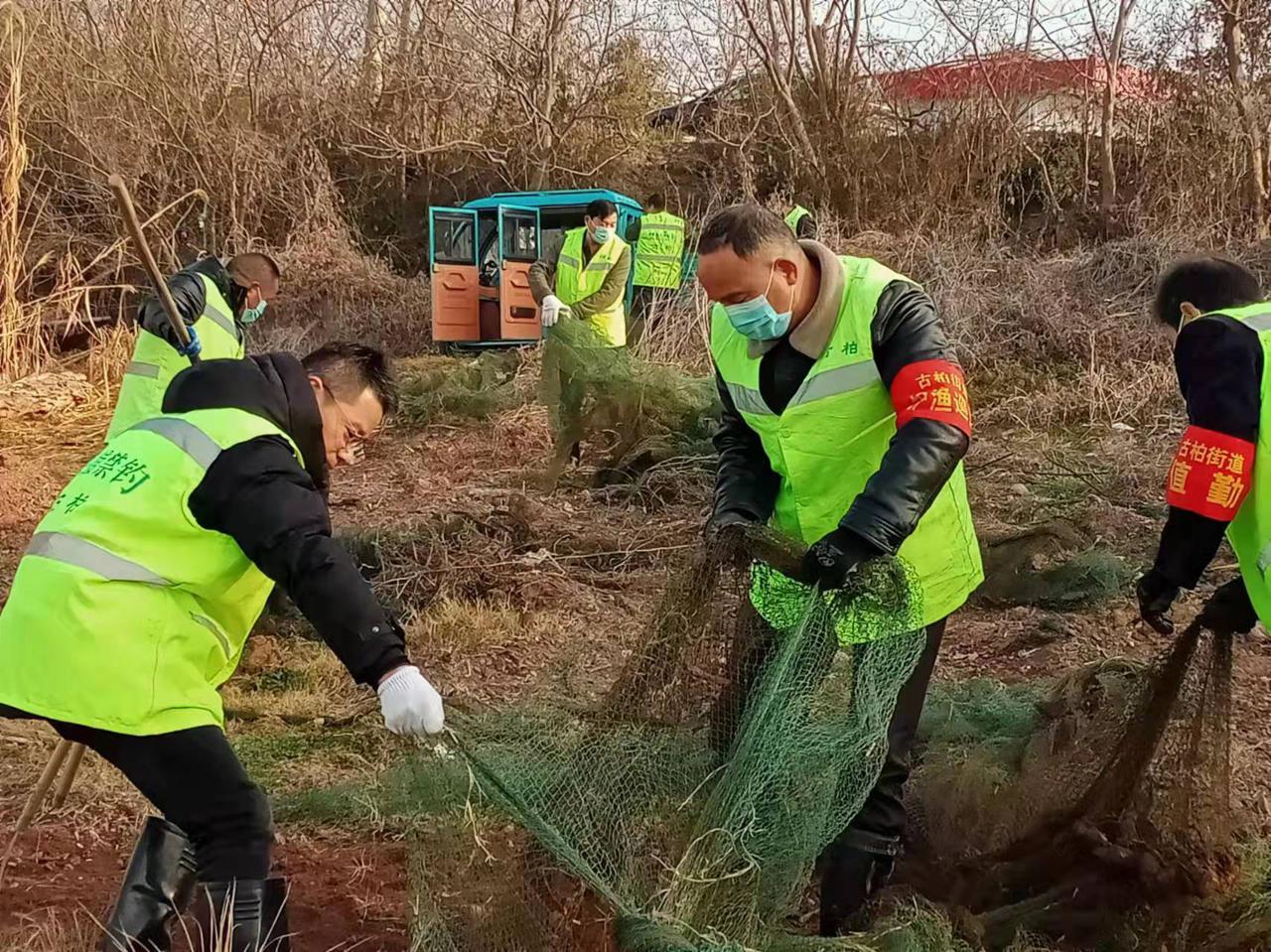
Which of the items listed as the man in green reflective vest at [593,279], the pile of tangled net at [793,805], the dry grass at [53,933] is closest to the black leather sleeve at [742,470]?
the pile of tangled net at [793,805]

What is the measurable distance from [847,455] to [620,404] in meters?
4.31

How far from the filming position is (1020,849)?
2.84 m

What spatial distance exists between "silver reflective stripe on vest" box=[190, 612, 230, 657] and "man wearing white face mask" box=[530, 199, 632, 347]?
612 cm

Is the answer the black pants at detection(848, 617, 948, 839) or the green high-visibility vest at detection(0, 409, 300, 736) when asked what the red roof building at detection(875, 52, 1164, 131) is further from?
the green high-visibility vest at detection(0, 409, 300, 736)

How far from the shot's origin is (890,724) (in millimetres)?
2662

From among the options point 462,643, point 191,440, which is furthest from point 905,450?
point 462,643

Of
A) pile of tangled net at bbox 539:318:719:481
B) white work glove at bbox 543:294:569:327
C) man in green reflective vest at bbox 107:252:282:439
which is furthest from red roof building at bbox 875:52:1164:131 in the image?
man in green reflective vest at bbox 107:252:282:439

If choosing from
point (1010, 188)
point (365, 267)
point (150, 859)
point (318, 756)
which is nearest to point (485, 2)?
point (365, 267)

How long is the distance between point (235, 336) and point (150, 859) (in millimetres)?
3081

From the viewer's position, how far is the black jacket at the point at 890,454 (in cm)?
246

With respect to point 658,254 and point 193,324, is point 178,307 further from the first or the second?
point 658,254

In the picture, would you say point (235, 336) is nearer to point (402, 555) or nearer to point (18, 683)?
point (402, 555)

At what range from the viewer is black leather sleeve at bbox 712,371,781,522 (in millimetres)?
3012

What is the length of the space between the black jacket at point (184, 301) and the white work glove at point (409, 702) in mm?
3065
